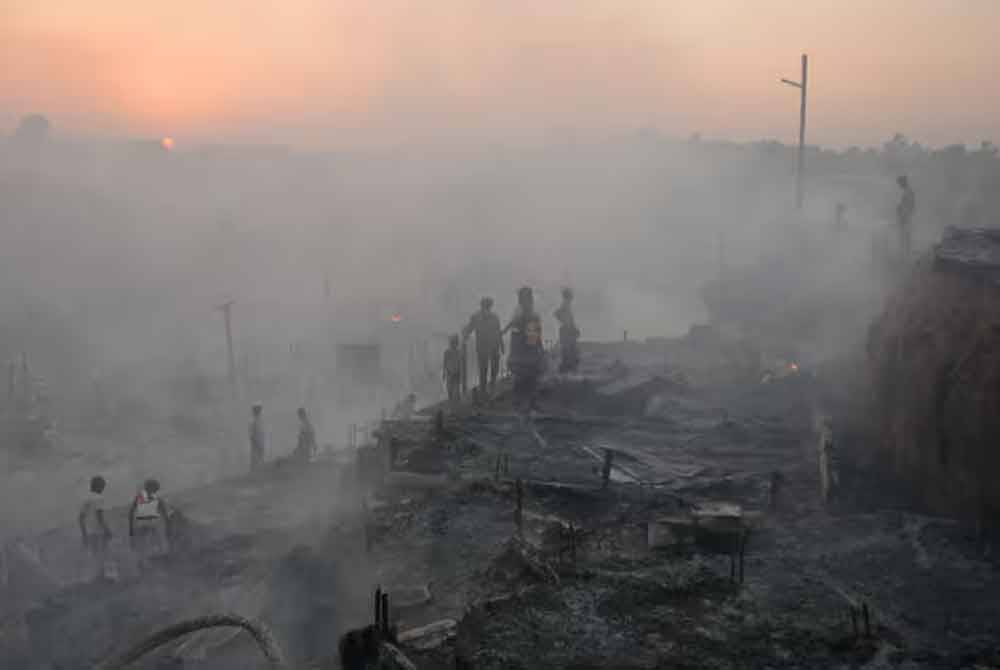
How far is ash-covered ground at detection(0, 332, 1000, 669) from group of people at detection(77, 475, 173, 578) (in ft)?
0.91

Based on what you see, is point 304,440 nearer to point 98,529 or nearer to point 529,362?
point 98,529

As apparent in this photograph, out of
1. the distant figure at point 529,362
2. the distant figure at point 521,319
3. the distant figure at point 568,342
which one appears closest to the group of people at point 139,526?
the distant figure at point 529,362

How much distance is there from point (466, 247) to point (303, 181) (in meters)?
14.3

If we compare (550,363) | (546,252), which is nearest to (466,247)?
(546,252)

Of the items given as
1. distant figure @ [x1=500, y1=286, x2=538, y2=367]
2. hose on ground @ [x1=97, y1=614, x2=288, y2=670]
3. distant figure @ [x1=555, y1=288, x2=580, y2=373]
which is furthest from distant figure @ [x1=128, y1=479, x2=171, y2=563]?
distant figure @ [x1=555, y1=288, x2=580, y2=373]

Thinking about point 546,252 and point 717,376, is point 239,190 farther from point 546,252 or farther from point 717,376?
point 717,376

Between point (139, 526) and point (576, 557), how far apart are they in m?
5.30

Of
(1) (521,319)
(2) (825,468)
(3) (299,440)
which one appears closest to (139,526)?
(3) (299,440)

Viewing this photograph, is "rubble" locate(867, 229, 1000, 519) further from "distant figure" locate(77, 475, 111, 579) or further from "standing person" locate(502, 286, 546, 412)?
"distant figure" locate(77, 475, 111, 579)

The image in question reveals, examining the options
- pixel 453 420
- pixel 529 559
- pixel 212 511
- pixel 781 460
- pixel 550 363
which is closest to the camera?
pixel 529 559

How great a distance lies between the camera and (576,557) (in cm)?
702

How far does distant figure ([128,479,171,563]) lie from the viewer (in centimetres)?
916

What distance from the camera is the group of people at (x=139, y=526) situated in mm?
9164

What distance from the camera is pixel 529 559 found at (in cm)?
670
